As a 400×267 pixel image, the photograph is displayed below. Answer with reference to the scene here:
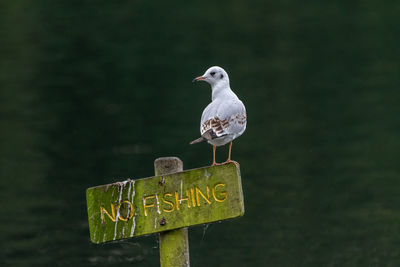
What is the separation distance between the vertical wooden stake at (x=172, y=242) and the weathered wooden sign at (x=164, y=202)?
0.33ft

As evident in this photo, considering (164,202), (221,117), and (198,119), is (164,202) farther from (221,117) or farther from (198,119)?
(198,119)

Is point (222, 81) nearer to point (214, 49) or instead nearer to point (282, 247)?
point (282, 247)

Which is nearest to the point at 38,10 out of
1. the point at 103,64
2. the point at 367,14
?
the point at 103,64

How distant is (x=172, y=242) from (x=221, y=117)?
80cm

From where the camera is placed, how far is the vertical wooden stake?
399 centimetres

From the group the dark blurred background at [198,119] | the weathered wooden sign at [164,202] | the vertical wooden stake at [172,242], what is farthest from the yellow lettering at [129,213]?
the dark blurred background at [198,119]

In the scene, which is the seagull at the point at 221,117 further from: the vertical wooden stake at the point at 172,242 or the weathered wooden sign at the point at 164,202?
the weathered wooden sign at the point at 164,202

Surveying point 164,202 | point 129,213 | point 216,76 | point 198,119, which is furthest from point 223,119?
→ point 198,119

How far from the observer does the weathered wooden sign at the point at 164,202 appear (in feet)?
12.8

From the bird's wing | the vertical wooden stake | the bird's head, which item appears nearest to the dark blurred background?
the bird's head

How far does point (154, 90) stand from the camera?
20.2 m

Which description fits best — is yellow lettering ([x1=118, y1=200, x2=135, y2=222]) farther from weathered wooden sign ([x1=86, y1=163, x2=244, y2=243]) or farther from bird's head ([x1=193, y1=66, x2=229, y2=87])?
bird's head ([x1=193, y1=66, x2=229, y2=87])

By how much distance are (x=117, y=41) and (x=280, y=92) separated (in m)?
8.31

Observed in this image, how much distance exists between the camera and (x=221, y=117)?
4469 millimetres
